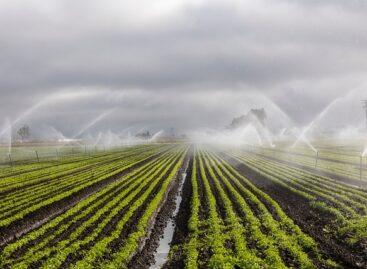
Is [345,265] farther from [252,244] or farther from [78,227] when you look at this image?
[78,227]

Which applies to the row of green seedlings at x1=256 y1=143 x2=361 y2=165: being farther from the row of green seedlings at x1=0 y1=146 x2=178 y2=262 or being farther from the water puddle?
the water puddle

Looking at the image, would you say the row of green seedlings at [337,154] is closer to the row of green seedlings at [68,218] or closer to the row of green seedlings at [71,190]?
the row of green seedlings at [71,190]

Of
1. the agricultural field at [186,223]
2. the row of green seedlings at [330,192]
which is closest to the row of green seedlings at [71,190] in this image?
the agricultural field at [186,223]

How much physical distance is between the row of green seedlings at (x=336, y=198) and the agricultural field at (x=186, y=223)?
81mm

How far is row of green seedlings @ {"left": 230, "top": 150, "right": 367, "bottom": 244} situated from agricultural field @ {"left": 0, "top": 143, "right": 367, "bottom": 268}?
0.26ft

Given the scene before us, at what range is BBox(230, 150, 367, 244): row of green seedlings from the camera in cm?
2208

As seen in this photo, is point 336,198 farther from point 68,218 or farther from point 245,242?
point 68,218

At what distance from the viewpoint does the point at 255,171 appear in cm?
5112

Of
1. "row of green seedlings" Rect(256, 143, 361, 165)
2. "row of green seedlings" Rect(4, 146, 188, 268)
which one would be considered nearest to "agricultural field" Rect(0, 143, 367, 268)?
"row of green seedlings" Rect(4, 146, 188, 268)

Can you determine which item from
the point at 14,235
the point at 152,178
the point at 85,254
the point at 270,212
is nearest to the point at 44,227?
the point at 14,235

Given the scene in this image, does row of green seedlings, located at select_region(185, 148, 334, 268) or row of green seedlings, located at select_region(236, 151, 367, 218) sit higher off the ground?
row of green seedlings, located at select_region(236, 151, 367, 218)

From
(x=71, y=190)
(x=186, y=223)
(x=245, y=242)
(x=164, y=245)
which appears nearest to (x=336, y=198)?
(x=186, y=223)

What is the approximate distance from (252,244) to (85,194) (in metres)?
19.5

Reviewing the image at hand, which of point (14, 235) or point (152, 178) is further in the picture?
point (152, 178)
